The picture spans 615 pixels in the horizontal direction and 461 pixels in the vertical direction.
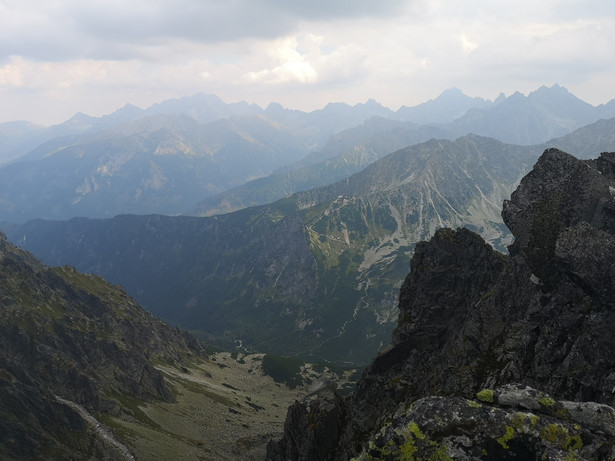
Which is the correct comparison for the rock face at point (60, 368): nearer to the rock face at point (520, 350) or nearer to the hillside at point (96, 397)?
the hillside at point (96, 397)

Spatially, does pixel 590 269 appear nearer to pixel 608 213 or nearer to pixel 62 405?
pixel 608 213

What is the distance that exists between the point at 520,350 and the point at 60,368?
12737 cm

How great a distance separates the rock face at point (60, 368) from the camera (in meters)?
94.2

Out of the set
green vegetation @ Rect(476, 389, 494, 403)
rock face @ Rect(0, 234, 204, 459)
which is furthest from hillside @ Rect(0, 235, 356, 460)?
green vegetation @ Rect(476, 389, 494, 403)

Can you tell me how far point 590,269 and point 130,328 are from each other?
192m

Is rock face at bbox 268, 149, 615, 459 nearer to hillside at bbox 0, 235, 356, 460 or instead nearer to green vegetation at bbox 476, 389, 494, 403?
green vegetation at bbox 476, 389, 494, 403

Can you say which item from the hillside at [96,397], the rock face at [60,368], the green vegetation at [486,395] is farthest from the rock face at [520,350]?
the rock face at [60,368]

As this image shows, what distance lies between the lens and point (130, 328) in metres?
192

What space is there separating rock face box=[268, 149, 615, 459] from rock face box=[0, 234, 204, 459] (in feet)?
189

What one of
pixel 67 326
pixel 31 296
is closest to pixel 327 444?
pixel 67 326

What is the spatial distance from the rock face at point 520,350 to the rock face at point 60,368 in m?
57.7

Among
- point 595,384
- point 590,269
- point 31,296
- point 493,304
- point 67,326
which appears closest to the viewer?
point 595,384

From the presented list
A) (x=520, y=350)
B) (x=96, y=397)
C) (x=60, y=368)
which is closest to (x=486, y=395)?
(x=520, y=350)

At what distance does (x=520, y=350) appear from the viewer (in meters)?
43.0
